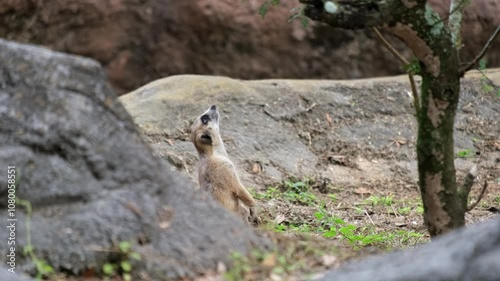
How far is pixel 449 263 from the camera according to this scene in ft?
13.3

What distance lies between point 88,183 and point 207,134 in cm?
455

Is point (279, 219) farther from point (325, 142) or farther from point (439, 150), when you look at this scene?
point (439, 150)

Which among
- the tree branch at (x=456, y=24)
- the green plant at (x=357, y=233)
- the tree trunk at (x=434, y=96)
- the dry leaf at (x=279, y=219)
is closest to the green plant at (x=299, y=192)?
the green plant at (x=357, y=233)

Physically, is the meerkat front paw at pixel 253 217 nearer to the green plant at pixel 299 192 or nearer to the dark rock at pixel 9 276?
the green plant at pixel 299 192

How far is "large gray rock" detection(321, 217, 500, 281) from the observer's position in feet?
13.0

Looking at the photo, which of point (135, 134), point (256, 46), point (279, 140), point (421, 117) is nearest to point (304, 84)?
point (279, 140)

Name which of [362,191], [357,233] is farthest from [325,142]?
[357,233]

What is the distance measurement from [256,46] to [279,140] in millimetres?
3587

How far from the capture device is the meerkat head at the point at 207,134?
370 inches

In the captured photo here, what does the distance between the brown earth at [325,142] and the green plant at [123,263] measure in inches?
162

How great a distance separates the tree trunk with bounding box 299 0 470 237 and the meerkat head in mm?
3434

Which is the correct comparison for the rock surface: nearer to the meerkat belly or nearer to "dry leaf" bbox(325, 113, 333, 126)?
"dry leaf" bbox(325, 113, 333, 126)

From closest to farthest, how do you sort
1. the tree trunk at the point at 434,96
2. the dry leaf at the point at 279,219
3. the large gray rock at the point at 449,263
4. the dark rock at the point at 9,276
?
the large gray rock at the point at 449,263 < the dark rock at the point at 9,276 < the tree trunk at the point at 434,96 < the dry leaf at the point at 279,219

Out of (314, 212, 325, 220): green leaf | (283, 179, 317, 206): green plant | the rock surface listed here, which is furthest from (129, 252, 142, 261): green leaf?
the rock surface
